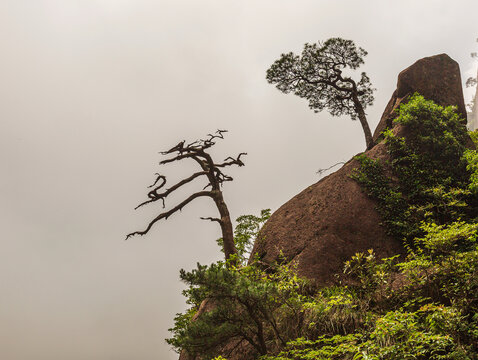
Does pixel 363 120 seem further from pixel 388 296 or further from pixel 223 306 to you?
pixel 223 306

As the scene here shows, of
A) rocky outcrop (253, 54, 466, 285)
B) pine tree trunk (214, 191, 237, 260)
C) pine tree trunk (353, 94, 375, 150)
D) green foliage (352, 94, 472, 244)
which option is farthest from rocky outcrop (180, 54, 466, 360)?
pine tree trunk (353, 94, 375, 150)

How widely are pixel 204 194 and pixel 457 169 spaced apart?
32.4 feet

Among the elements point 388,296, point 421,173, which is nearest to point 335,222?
point 421,173

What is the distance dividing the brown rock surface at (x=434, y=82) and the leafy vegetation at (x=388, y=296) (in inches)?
124

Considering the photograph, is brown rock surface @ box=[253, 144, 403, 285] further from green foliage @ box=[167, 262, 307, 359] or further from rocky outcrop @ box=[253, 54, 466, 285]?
green foliage @ box=[167, 262, 307, 359]

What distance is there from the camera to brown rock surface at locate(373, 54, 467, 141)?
14.6m

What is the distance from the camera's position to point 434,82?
1485cm

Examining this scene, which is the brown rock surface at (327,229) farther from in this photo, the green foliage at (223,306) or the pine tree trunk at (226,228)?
the green foliage at (223,306)

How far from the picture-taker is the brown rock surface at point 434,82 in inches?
576

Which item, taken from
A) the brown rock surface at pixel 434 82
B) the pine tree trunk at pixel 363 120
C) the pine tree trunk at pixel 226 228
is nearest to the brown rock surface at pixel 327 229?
the pine tree trunk at pixel 226 228

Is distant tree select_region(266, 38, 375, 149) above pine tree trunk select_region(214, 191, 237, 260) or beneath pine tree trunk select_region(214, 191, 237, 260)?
above

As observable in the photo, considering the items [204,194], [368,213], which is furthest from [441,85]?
[204,194]

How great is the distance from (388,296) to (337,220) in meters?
3.80

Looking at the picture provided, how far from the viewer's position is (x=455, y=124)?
12695 mm
